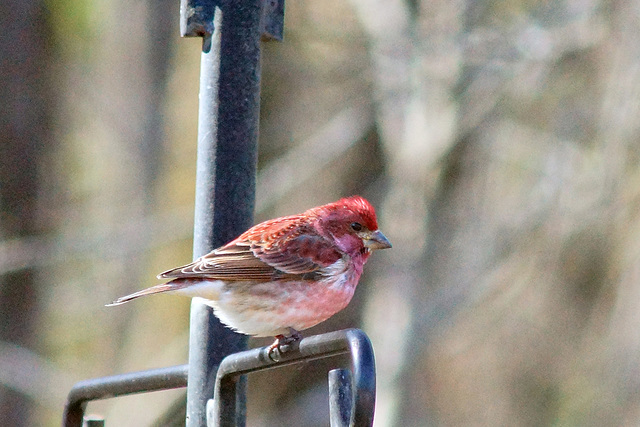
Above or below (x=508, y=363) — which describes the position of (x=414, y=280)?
above

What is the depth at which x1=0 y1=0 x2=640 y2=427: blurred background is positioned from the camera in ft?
24.9

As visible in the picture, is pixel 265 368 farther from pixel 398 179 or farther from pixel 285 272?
pixel 398 179

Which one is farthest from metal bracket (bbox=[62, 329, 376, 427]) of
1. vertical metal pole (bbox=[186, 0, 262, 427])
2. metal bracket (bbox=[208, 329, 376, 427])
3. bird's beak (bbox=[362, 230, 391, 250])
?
bird's beak (bbox=[362, 230, 391, 250])

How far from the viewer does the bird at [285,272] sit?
3906mm

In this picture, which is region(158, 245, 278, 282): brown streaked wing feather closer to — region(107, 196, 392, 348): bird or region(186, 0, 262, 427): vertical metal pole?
Result: region(107, 196, 392, 348): bird

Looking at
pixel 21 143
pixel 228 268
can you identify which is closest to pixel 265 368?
pixel 228 268

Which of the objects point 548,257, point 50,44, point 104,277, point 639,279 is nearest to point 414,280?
point 548,257

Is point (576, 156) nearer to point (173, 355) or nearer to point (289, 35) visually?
point (289, 35)

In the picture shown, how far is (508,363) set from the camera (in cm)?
1007

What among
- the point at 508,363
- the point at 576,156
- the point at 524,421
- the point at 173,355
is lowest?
the point at 524,421

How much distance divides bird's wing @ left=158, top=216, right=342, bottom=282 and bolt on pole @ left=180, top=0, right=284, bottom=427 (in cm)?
36

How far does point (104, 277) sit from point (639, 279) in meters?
6.02

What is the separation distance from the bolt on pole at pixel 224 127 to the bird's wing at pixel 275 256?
1.17 ft

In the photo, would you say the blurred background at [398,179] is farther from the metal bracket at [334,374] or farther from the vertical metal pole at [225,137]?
the metal bracket at [334,374]
